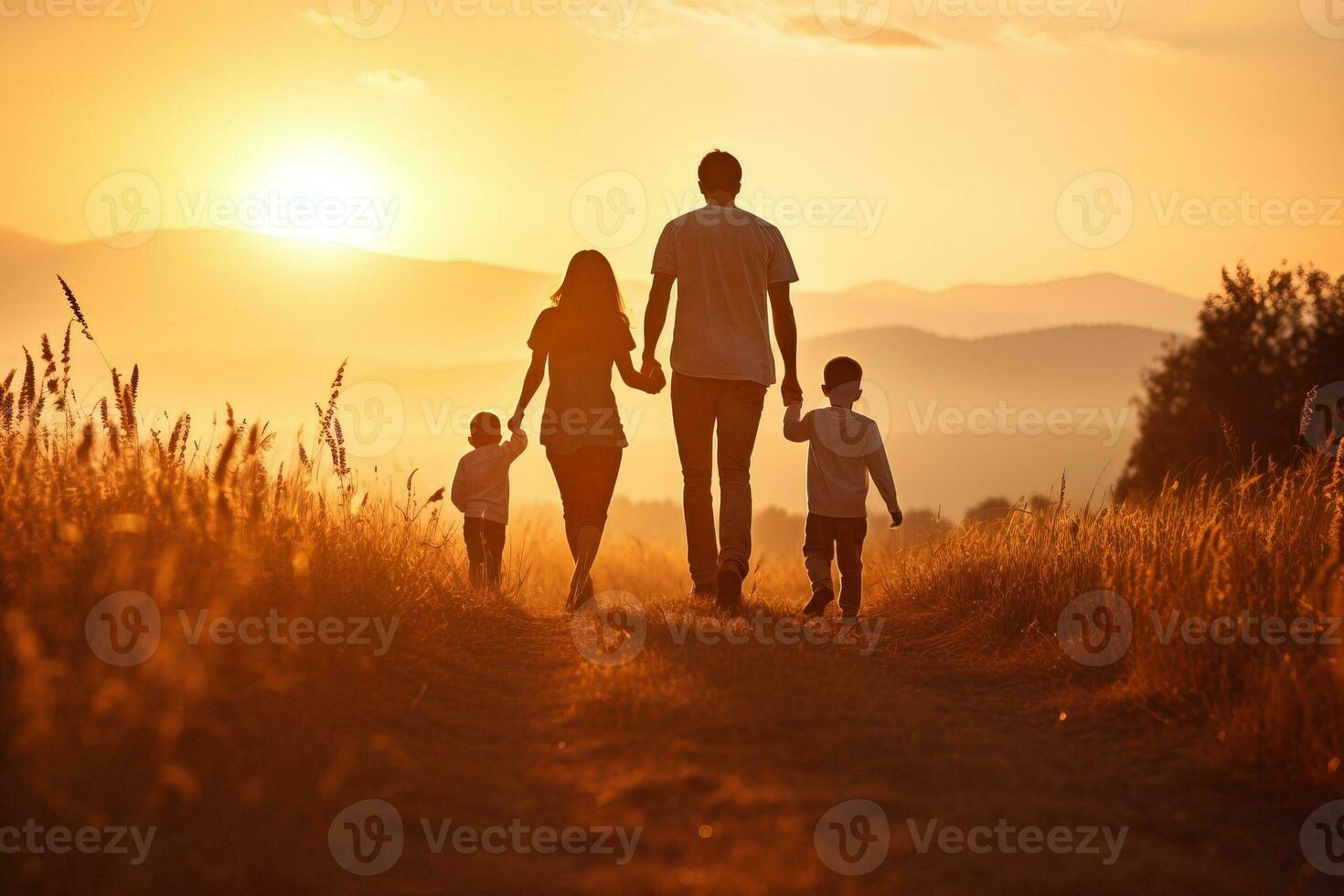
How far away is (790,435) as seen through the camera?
833 centimetres

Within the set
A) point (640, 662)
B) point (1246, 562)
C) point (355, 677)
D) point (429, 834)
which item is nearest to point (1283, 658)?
point (1246, 562)

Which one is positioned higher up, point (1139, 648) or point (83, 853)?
point (1139, 648)

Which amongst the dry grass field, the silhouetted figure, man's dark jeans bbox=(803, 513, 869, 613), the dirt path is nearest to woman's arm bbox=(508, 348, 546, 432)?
the silhouetted figure

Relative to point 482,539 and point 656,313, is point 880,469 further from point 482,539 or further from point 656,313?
point 482,539

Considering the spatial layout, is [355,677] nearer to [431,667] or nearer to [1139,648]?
[431,667]

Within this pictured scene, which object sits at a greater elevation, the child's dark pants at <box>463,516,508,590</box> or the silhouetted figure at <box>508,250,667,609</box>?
the silhouetted figure at <box>508,250,667,609</box>

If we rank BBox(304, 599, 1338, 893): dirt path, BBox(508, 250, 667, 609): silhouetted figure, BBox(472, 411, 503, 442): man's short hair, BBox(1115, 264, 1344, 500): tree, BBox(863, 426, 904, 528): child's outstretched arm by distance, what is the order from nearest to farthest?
BBox(304, 599, 1338, 893): dirt path
BBox(863, 426, 904, 528): child's outstretched arm
BBox(508, 250, 667, 609): silhouetted figure
BBox(472, 411, 503, 442): man's short hair
BBox(1115, 264, 1344, 500): tree

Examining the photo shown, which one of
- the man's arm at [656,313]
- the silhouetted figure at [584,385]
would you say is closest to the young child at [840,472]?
the man's arm at [656,313]

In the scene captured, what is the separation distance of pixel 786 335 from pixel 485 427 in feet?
8.79

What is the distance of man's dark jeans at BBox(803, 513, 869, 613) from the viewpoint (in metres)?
8.20

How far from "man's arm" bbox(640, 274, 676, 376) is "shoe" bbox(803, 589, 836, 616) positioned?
77.0 inches

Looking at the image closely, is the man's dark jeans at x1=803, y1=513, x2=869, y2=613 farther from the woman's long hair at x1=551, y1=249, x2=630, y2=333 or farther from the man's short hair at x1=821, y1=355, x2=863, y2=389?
the woman's long hair at x1=551, y1=249, x2=630, y2=333

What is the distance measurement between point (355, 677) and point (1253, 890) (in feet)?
11.7

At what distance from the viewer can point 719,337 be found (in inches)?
314
